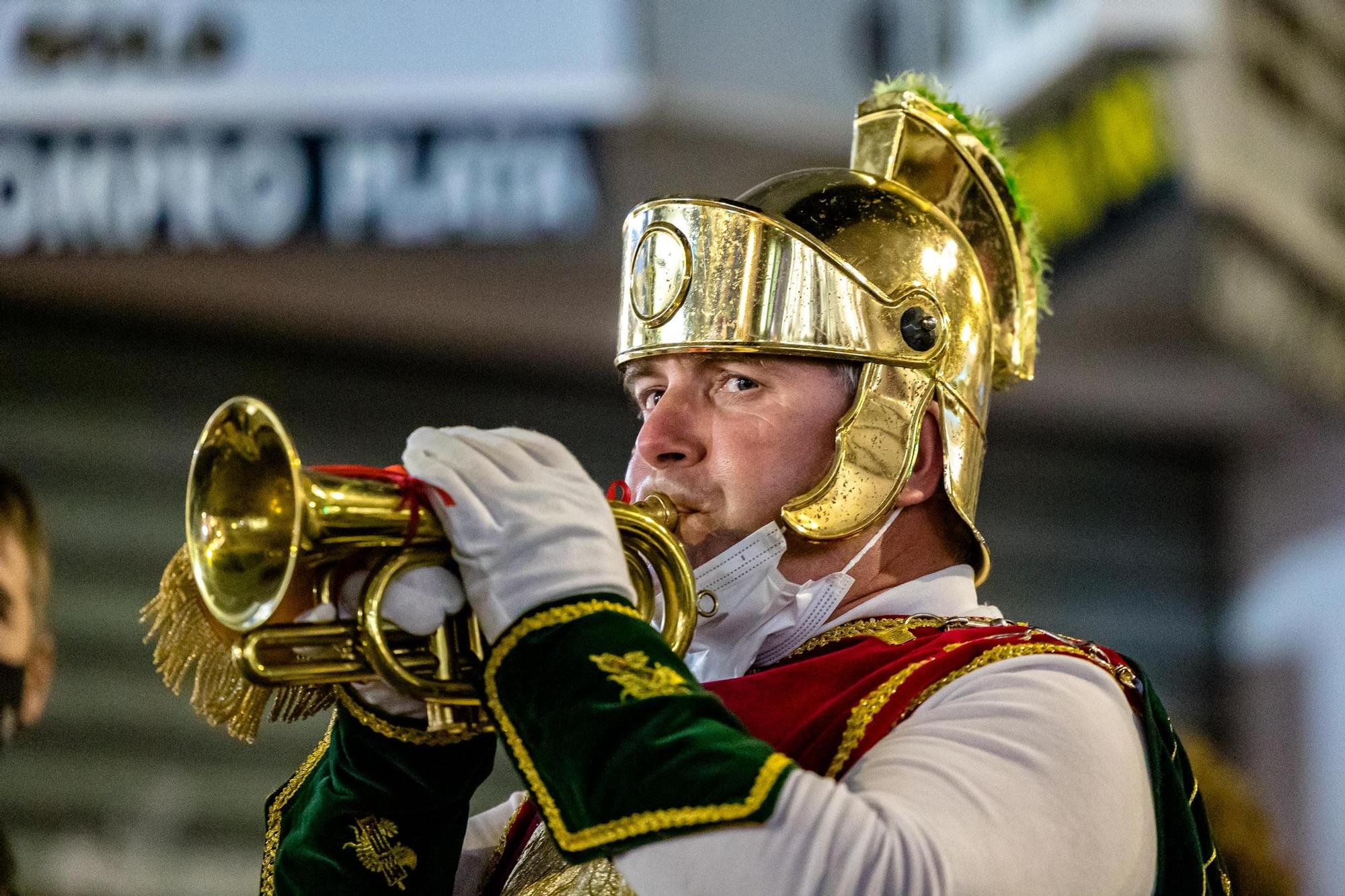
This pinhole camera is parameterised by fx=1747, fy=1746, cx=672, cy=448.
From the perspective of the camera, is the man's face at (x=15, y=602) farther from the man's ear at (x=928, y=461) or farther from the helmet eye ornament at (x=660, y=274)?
the man's ear at (x=928, y=461)

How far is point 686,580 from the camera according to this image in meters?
1.97

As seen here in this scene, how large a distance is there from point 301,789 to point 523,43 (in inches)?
160

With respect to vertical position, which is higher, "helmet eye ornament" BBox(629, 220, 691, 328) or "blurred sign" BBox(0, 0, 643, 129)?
"blurred sign" BBox(0, 0, 643, 129)

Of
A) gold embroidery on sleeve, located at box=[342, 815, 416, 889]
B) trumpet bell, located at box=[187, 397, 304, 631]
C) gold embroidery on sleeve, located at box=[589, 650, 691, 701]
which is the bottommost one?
gold embroidery on sleeve, located at box=[342, 815, 416, 889]

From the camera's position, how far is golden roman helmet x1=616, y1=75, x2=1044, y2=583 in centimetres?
226

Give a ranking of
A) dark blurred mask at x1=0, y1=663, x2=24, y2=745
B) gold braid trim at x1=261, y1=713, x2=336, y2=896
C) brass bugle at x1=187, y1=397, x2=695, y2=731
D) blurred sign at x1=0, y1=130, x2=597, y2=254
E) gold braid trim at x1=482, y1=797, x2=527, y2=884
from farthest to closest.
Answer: blurred sign at x1=0, y1=130, x2=597, y2=254 < dark blurred mask at x1=0, y1=663, x2=24, y2=745 < gold braid trim at x1=482, y1=797, x2=527, y2=884 < gold braid trim at x1=261, y1=713, x2=336, y2=896 < brass bugle at x1=187, y1=397, x2=695, y2=731

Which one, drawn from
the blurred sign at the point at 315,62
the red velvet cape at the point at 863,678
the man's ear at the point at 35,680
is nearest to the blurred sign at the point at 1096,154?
the blurred sign at the point at 315,62

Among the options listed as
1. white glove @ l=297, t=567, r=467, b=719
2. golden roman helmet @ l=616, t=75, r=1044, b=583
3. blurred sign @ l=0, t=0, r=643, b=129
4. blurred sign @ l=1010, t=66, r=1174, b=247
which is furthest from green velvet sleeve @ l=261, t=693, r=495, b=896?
blurred sign @ l=0, t=0, r=643, b=129

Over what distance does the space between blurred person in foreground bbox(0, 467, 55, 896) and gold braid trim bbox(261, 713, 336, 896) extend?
105 centimetres

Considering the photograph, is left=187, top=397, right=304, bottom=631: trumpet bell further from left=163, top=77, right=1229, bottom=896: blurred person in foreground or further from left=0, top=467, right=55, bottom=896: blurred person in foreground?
left=0, top=467, right=55, bottom=896: blurred person in foreground

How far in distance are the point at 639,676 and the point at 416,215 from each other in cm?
460

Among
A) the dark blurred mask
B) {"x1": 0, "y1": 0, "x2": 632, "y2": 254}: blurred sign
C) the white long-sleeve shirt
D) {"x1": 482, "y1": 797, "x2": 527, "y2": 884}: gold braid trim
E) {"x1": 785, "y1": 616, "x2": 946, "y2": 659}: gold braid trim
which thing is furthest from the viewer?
{"x1": 0, "y1": 0, "x2": 632, "y2": 254}: blurred sign

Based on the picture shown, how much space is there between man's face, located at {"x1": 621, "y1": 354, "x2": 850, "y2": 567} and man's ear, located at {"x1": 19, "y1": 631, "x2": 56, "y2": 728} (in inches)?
64.5

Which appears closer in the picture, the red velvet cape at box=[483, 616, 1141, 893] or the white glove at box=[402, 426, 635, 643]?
the white glove at box=[402, 426, 635, 643]
